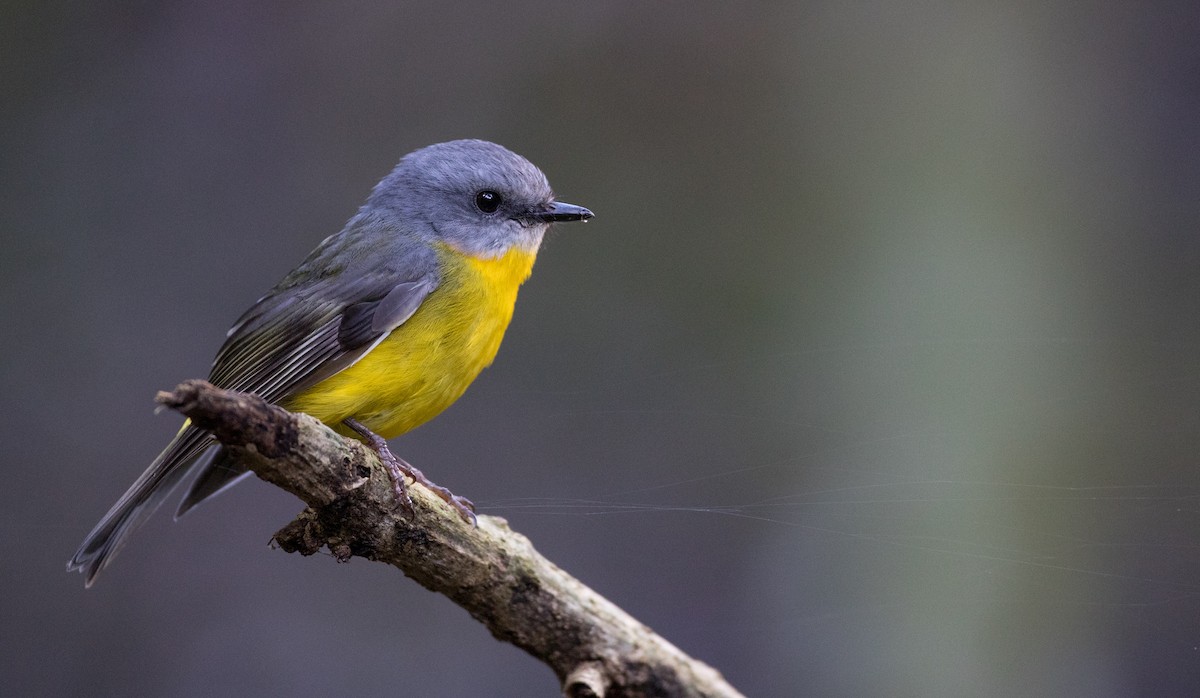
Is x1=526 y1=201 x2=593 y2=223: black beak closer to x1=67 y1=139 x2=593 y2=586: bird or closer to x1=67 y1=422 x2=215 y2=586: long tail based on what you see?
x1=67 y1=139 x2=593 y2=586: bird

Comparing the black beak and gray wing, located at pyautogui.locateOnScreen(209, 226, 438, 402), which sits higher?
the black beak

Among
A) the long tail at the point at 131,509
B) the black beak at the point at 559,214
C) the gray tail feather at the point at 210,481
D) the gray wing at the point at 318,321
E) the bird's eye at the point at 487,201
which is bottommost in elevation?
the long tail at the point at 131,509

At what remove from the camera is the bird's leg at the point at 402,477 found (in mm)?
2375

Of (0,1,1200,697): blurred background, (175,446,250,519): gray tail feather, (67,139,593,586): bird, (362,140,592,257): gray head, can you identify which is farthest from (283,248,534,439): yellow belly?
(0,1,1200,697): blurred background

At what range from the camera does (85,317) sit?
4031 mm

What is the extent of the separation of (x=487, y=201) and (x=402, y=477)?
1302 millimetres

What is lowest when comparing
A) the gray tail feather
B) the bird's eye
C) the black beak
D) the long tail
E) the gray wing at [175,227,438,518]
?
the long tail

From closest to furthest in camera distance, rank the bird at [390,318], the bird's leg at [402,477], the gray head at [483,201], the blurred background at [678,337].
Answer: the bird's leg at [402,477]
the bird at [390,318]
the gray head at [483,201]
the blurred background at [678,337]

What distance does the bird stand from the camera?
2.92 m

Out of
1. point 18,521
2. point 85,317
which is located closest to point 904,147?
point 85,317

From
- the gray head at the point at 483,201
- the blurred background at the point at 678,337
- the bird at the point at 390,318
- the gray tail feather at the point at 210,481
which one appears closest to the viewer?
the bird at the point at 390,318

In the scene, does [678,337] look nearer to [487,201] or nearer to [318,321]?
[487,201]

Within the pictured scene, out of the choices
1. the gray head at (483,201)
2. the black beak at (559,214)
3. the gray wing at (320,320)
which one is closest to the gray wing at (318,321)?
the gray wing at (320,320)

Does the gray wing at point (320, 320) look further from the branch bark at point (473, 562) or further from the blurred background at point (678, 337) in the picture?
the blurred background at point (678, 337)
